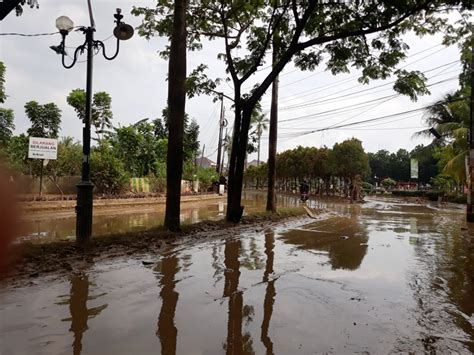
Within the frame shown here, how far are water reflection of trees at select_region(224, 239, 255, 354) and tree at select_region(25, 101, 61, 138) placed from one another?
24.9 metres

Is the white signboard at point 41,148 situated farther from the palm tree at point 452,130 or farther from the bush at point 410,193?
the bush at point 410,193

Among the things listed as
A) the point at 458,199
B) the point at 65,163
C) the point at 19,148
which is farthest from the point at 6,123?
the point at 458,199

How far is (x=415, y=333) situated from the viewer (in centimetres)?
426

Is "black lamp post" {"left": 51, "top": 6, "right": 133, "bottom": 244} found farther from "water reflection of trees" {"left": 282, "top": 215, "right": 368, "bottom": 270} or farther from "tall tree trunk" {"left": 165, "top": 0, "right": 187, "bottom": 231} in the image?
"water reflection of trees" {"left": 282, "top": 215, "right": 368, "bottom": 270}

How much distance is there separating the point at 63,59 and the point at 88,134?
1.98 m

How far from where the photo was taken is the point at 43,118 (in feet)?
93.8

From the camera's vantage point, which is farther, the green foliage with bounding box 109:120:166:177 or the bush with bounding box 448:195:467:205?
the bush with bounding box 448:195:467:205

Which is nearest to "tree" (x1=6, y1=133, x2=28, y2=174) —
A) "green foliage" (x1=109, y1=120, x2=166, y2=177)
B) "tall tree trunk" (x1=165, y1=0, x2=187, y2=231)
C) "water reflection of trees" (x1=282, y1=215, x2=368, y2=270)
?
"green foliage" (x1=109, y1=120, x2=166, y2=177)

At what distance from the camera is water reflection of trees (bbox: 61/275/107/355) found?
3.95m

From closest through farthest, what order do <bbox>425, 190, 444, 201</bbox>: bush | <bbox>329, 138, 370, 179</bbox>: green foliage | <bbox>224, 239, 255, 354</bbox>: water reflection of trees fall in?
<bbox>224, 239, 255, 354</bbox>: water reflection of trees, <bbox>425, 190, 444, 201</bbox>: bush, <bbox>329, 138, 370, 179</bbox>: green foliage

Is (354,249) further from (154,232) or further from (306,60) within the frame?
(306,60)

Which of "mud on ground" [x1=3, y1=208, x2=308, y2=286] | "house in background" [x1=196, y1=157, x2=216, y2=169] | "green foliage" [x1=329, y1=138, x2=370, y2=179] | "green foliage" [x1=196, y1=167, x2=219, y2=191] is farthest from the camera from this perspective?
"house in background" [x1=196, y1=157, x2=216, y2=169]

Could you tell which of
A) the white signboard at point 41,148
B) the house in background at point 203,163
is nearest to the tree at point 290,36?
the white signboard at point 41,148

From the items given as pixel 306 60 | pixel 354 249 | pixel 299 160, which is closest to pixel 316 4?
pixel 306 60
